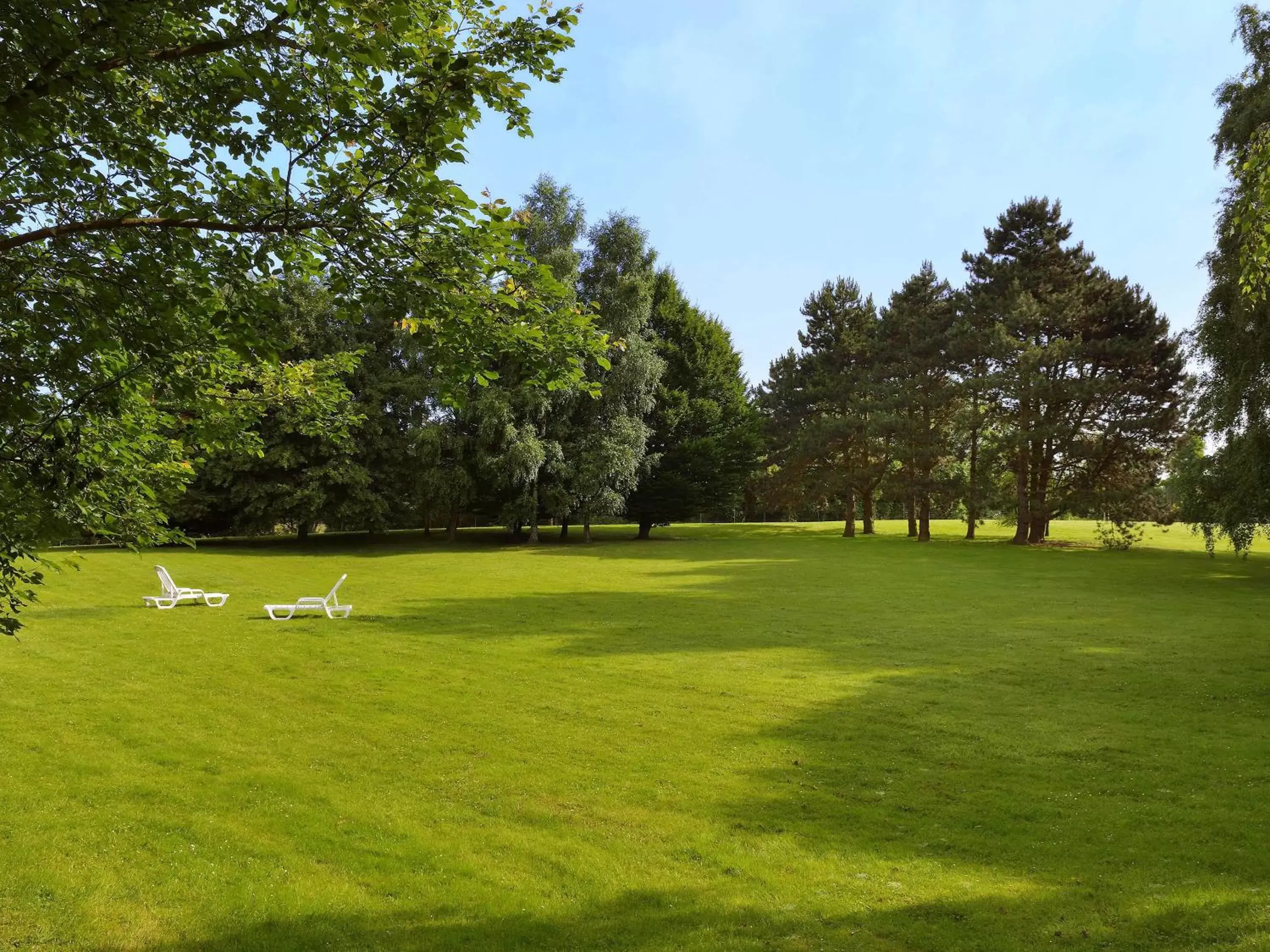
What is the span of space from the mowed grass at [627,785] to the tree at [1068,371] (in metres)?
25.5

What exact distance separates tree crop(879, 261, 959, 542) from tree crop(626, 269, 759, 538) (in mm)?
9538

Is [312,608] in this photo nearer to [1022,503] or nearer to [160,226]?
[160,226]

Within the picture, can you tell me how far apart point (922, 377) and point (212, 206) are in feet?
149

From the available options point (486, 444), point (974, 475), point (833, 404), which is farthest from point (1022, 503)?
point (486, 444)

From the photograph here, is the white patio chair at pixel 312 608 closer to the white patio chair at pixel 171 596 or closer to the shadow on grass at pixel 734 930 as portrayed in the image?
the white patio chair at pixel 171 596

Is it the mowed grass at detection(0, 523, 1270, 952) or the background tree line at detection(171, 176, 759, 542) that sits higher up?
the background tree line at detection(171, 176, 759, 542)

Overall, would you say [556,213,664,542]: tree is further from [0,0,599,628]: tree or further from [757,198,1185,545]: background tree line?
[0,0,599,628]: tree

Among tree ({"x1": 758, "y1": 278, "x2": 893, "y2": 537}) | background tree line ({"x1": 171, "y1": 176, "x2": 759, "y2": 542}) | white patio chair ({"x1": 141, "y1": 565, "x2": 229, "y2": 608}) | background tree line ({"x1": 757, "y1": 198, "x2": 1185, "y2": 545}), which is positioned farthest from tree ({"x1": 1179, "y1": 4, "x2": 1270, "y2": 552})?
white patio chair ({"x1": 141, "y1": 565, "x2": 229, "y2": 608})

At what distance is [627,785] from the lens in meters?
7.63

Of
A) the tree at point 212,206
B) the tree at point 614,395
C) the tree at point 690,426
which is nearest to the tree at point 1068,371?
the tree at point 690,426

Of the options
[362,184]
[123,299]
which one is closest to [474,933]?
[123,299]

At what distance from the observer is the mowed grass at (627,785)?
17.1 ft

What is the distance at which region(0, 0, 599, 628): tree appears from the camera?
4.18 m

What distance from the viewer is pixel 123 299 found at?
4.22m
